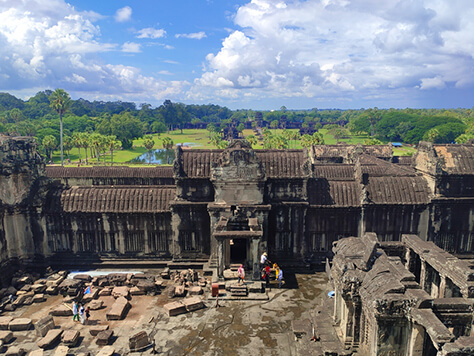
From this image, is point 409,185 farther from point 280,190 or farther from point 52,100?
point 52,100

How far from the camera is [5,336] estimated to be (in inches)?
680

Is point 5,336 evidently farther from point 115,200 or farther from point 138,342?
point 115,200

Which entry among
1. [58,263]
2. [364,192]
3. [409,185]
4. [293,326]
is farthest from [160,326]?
[409,185]

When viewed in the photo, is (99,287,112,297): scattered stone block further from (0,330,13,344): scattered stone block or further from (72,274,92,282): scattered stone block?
(0,330,13,344): scattered stone block

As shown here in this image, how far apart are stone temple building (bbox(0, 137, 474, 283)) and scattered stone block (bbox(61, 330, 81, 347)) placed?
313 inches

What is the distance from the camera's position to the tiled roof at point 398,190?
25.0m

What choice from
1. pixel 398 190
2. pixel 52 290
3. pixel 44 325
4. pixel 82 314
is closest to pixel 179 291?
pixel 82 314

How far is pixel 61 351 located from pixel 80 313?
113 inches

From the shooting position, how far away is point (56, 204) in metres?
25.0

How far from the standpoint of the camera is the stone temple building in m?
24.3

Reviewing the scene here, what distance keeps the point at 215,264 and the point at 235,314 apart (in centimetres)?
532

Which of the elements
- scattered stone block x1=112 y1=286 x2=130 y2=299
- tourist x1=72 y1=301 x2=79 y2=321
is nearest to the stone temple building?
scattered stone block x1=112 y1=286 x2=130 y2=299

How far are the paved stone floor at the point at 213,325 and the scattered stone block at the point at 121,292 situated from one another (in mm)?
388

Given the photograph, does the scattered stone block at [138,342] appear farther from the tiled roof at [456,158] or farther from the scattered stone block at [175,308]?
the tiled roof at [456,158]
